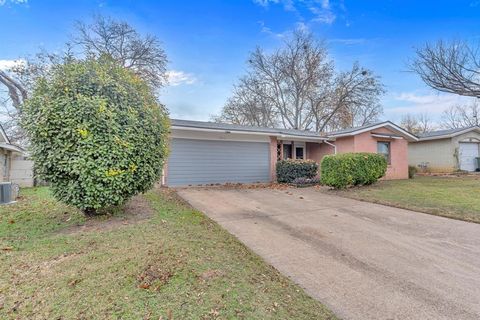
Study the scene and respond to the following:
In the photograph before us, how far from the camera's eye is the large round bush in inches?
182

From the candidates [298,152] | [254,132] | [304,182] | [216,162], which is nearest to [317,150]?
[298,152]

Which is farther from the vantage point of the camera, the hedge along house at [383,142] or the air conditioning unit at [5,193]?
the hedge along house at [383,142]

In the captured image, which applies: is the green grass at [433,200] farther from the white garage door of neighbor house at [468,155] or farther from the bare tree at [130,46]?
the bare tree at [130,46]

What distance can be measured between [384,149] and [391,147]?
55cm

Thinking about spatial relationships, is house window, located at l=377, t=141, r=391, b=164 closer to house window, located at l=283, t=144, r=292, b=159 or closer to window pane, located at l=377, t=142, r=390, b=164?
window pane, located at l=377, t=142, r=390, b=164

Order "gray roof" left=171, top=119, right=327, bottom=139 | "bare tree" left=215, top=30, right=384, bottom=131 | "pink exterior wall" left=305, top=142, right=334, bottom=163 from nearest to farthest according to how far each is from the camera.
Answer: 1. "gray roof" left=171, top=119, right=327, bottom=139
2. "pink exterior wall" left=305, top=142, right=334, bottom=163
3. "bare tree" left=215, top=30, right=384, bottom=131

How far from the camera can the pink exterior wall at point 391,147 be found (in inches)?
549

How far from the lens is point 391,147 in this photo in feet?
50.0

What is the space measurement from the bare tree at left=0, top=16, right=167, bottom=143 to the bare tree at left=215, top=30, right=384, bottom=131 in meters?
10.2

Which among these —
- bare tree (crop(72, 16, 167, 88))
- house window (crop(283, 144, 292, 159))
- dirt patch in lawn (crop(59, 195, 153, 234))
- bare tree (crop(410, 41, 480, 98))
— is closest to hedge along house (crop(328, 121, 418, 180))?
house window (crop(283, 144, 292, 159))

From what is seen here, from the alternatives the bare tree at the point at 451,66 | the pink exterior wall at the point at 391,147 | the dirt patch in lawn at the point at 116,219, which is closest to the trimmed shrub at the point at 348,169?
the pink exterior wall at the point at 391,147

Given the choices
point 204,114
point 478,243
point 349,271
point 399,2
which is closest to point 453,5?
point 399,2

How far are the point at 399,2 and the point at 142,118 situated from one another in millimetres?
12723

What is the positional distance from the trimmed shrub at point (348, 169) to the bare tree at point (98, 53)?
14.8m
